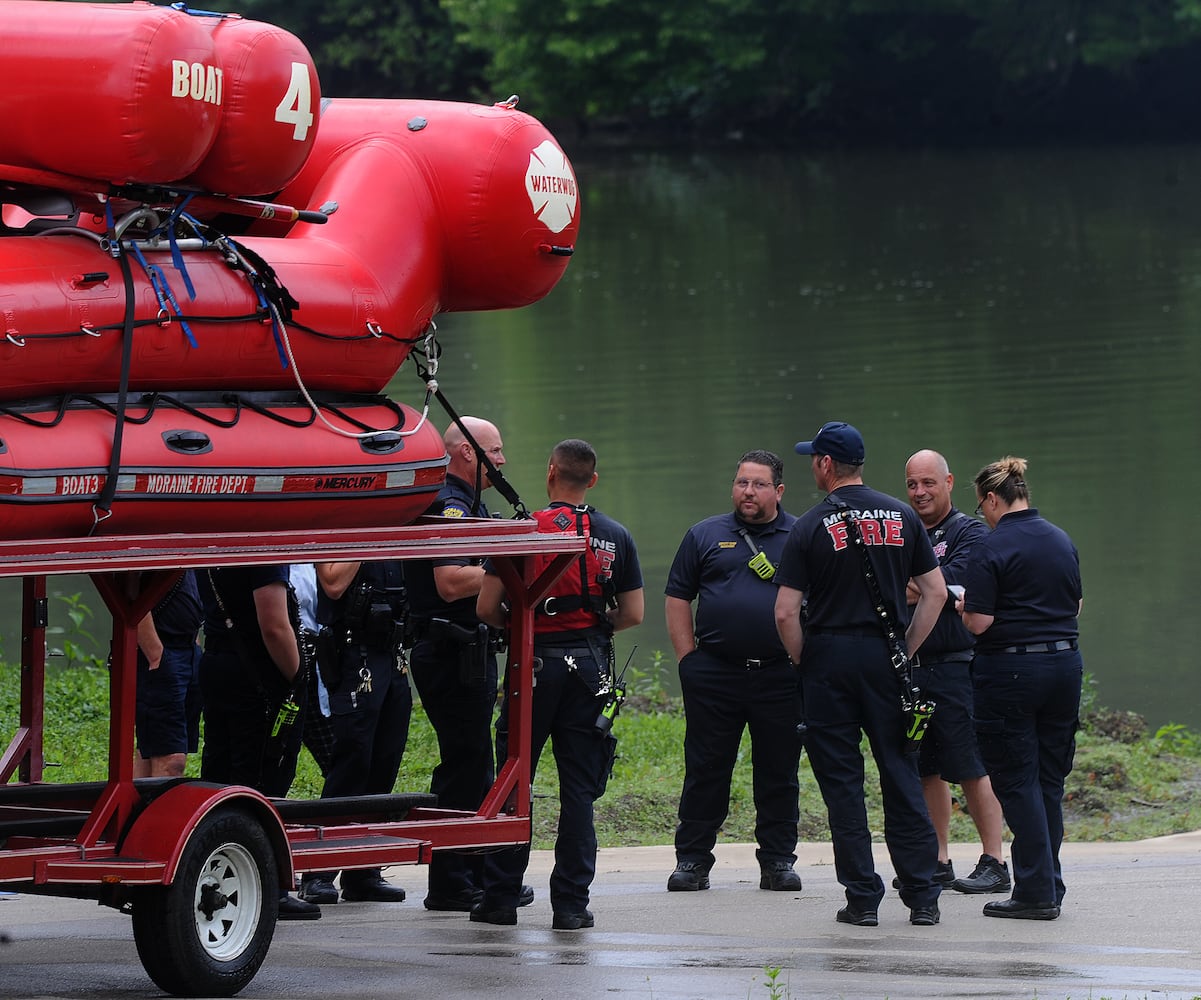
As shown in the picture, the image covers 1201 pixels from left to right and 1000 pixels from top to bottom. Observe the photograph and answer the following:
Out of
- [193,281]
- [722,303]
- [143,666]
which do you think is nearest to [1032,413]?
[722,303]

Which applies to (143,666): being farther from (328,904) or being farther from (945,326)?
(945,326)

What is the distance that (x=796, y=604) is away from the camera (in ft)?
25.5


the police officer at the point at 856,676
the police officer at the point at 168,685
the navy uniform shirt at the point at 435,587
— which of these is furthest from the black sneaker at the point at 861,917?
the police officer at the point at 168,685

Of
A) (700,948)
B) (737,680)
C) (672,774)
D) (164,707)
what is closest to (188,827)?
(700,948)

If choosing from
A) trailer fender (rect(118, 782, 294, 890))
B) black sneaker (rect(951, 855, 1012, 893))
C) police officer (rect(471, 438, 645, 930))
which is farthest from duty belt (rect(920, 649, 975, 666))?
trailer fender (rect(118, 782, 294, 890))

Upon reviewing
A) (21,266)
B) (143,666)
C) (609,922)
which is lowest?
(609,922)

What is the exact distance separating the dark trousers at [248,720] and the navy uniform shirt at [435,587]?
1.91 ft

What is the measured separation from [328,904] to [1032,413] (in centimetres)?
1528

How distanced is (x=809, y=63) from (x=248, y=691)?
5228cm

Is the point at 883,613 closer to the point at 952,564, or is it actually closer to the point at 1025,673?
the point at 1025,673

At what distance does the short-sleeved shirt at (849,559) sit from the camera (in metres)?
7.72

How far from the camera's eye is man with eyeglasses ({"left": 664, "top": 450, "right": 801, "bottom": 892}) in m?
8.53

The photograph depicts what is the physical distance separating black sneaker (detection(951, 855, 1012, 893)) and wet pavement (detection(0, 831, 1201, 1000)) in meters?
0.06

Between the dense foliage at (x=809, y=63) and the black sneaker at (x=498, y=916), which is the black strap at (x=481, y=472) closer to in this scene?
the black sneaker at (x=498, y=916)
